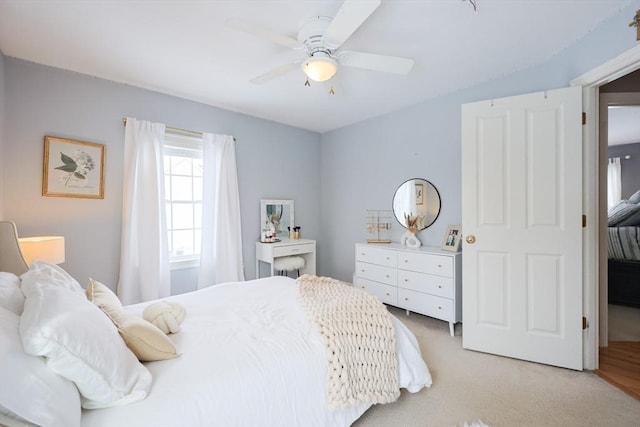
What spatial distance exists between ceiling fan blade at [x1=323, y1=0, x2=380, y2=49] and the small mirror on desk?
8.10 feet

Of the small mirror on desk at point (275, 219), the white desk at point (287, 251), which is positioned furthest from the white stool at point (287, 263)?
the small mirror on desk at point (275, 219)

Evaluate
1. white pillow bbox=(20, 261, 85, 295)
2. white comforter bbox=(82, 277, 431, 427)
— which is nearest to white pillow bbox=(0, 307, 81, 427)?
white comforter bbox=(82, 277, 431, 427)

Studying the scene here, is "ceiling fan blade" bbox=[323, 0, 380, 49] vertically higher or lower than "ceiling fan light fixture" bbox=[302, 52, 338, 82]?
higher

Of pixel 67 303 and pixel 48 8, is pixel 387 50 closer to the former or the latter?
pixel 48 8

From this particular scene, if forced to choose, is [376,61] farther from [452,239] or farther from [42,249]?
[42,249]

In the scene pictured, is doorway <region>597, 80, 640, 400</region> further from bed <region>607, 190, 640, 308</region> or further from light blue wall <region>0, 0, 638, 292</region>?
light blue wall <region>0, 0, 638, 292</region>

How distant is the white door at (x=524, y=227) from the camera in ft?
6.88

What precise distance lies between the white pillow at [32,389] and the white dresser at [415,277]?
2.68 m

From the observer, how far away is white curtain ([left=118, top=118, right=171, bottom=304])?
9.00 ft

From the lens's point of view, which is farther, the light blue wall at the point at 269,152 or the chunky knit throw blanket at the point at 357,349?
the light blue wall at the point at 269,152

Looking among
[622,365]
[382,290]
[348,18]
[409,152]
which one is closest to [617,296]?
[622,365]

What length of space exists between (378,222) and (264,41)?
8.15 feet

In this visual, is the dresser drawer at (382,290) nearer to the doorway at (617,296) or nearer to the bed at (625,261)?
the doorway at (617,296)

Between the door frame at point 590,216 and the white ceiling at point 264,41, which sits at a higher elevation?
the white ceiling at point 264,41
